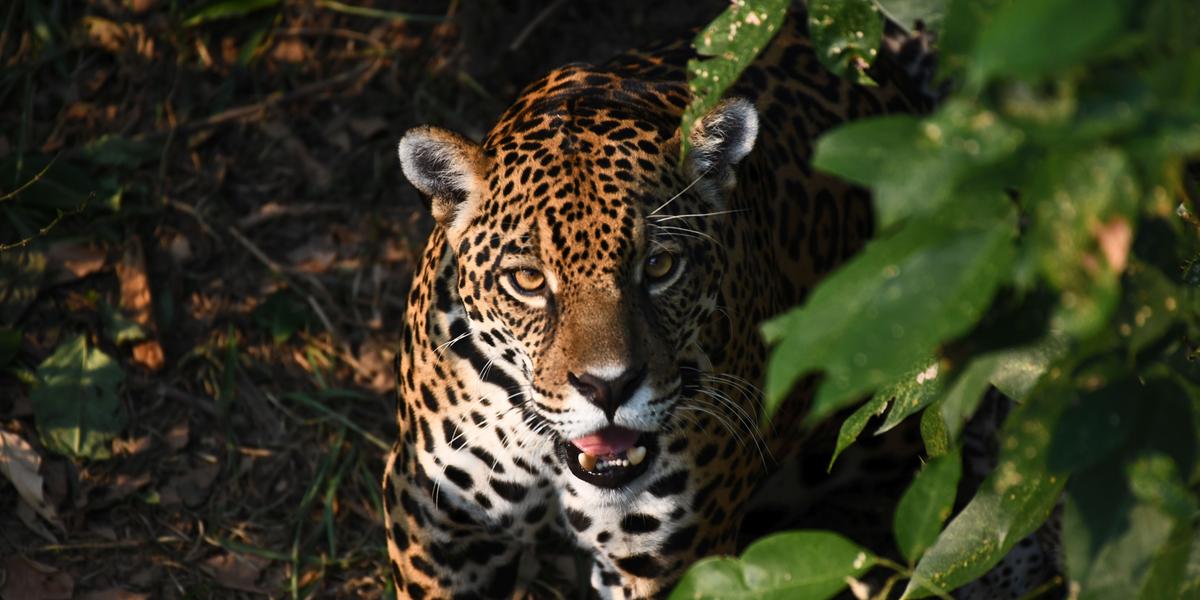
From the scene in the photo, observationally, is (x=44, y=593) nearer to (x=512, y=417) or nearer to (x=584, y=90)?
(x=512, y=417)

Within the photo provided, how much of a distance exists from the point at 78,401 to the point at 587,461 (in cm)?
268

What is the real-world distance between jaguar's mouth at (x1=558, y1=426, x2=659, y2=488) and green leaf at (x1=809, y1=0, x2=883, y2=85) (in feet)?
5.45

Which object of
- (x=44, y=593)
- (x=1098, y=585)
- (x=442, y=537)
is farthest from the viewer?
(x=44, y=593)

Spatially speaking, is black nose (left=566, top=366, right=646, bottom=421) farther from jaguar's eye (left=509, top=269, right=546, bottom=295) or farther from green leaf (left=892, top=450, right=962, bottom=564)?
green leaf (left=892, top=450, right=962, bottom=564)

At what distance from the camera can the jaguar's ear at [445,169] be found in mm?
4184

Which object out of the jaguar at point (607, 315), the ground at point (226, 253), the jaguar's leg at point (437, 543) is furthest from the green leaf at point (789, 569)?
the ground at point (226, 253)

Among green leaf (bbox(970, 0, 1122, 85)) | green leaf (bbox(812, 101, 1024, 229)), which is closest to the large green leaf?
green leaf (bbox(812, 101, 1024, 229))

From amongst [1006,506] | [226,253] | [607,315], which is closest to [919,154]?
[1006,506]

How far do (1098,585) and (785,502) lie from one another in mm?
3599

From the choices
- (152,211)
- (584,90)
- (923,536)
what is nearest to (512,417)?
(584,90)

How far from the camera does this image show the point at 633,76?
191 inches

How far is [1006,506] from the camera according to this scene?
2.74m

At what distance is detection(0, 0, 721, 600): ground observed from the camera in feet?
19.4

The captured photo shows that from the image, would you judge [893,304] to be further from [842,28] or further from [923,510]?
[842,28]
